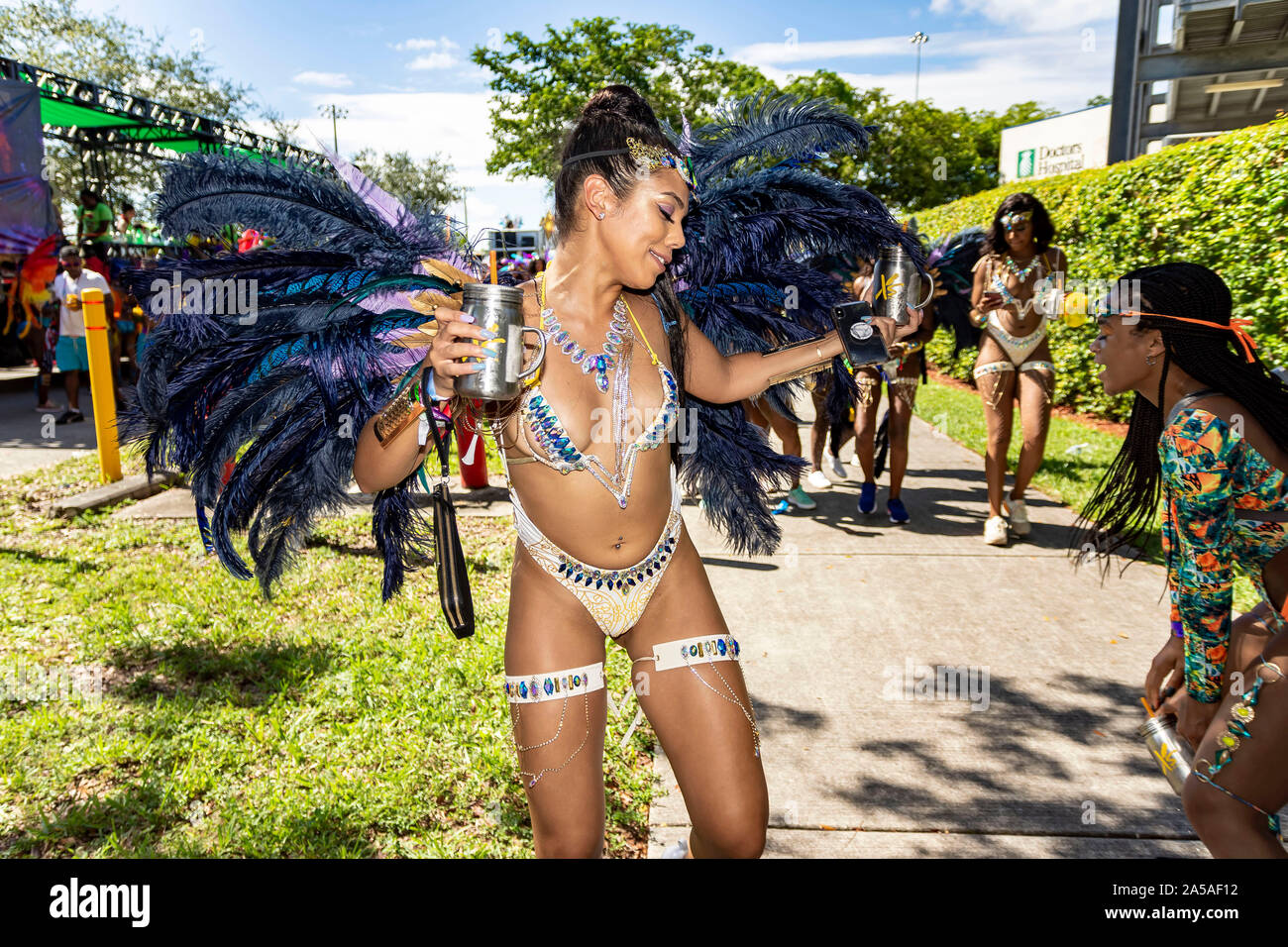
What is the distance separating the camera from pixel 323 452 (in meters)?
2.95

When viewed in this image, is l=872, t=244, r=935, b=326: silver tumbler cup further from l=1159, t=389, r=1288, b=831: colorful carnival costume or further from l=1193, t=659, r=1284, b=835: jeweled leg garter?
l=1193, t=659, r=1284, b=835: jeweled leg garter

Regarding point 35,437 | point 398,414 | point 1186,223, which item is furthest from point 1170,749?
point 35,437

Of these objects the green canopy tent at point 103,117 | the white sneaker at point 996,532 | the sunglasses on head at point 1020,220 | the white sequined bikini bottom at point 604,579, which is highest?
the green canopy tent at point 103,117

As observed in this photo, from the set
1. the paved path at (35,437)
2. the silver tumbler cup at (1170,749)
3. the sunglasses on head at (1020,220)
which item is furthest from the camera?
the paved path at (35,437)

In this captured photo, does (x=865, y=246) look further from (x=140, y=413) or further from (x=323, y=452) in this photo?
(x=140, y=413)

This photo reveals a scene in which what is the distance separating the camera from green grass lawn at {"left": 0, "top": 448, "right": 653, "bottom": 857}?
3221 millimetres

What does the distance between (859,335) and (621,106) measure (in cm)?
100

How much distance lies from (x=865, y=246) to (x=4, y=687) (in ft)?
15.1

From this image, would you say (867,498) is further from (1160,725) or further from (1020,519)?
(1160,725)

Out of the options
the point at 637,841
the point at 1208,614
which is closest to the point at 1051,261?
the point at 1208,614

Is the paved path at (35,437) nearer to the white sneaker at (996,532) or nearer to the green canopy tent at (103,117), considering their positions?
the green canopy tent at (103,117)

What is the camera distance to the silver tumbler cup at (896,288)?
283cm

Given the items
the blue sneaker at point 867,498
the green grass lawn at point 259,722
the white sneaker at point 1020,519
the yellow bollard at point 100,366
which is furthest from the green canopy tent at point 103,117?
the white sneaker at point 1020,519

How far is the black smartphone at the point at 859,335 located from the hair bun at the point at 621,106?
83 centimetres
